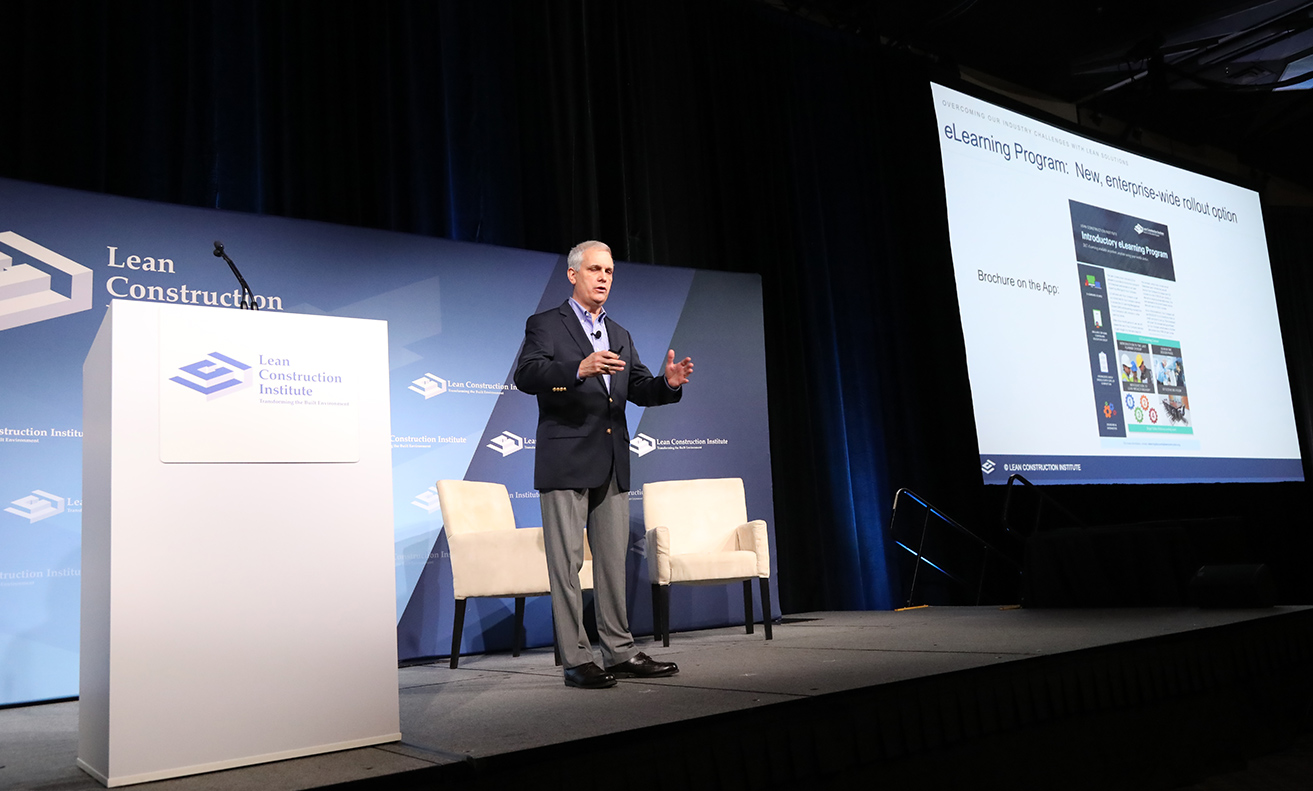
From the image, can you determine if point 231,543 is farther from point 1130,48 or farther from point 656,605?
point 1130,48

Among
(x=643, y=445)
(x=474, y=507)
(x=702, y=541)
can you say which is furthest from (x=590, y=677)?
(x=643, y=445)

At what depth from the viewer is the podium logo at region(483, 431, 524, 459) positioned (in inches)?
184

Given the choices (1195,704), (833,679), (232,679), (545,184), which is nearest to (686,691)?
(833,679)

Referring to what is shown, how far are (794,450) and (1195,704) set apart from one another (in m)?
3.47

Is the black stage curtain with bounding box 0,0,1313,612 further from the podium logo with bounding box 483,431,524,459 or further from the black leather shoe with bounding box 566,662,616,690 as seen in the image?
the black leather shoe with bounding box 566,662,616,690

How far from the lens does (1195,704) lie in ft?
10.1

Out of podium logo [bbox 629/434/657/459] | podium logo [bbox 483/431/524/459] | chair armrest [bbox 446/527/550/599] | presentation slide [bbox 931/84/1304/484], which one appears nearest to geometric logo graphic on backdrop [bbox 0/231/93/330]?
chair armrest [bbox 446/527/550/599]

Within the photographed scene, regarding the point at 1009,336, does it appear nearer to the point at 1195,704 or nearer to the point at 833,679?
the point at 1195,704

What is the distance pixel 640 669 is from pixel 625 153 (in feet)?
13.0

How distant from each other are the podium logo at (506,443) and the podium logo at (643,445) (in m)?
0.63

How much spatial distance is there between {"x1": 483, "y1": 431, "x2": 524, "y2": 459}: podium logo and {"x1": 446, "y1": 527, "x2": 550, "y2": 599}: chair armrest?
0.72m

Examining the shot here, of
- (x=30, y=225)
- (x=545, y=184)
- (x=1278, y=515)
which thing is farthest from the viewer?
(x=1278, y=515)

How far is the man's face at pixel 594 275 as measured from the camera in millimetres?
2893

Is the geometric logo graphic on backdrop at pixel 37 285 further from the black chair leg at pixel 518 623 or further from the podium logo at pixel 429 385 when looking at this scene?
the black chair leg at pixel 518 623
